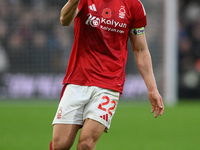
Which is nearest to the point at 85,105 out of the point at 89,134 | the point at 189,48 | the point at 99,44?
the point at 89,134

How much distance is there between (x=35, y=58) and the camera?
1698cm

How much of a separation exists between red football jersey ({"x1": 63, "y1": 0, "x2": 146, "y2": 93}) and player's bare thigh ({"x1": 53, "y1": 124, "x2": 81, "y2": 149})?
483mm

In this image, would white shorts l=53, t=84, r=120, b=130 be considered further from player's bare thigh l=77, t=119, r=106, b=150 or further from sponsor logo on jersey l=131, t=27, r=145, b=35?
sponsor logo on jersey l=131, t=27, r=145, b=35

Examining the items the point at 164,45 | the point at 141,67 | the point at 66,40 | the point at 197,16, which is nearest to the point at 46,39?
the point at 66,40

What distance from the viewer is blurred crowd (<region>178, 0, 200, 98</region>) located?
1750 cm

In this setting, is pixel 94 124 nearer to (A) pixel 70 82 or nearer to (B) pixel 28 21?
(A) pixel 70 82

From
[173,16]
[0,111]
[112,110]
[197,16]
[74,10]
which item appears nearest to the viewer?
[74,10]

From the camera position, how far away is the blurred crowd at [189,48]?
17500 mm

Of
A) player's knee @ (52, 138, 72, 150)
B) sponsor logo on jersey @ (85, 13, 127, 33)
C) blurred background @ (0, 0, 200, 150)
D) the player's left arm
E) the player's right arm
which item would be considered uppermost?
the player's right arm

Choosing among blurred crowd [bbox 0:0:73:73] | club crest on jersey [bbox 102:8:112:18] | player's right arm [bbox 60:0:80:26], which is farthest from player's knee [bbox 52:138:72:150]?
blurred crowd [bbox 0:0:73:73]

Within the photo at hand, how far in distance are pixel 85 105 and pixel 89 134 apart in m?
0.37

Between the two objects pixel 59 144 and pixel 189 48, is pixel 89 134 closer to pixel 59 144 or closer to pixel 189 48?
pixel 59 144

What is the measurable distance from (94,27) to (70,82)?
63 cm

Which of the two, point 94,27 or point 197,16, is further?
point 197,16
